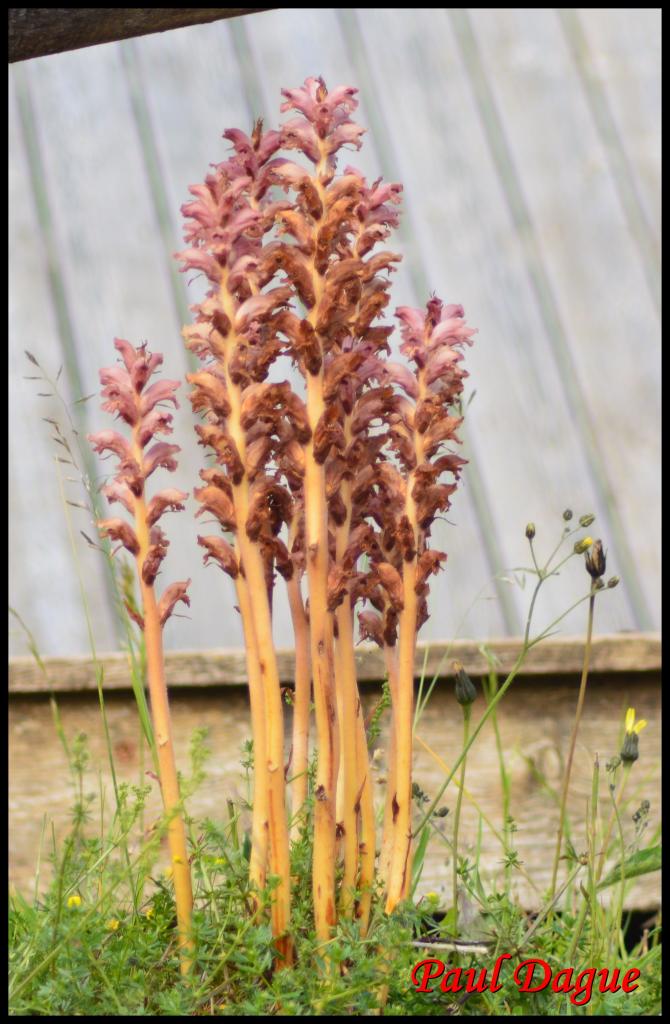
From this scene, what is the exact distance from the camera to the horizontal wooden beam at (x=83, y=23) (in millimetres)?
998

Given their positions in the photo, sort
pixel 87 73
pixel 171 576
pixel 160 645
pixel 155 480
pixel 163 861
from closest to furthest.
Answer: pixel 160 645 < pixel 163 861 < pixel 171 576 < pixel 155 480 < pixel 87 73

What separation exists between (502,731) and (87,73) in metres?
1.89

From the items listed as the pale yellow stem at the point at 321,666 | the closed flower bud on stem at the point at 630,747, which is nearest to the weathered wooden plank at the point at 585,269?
the closed flower bud on stem at the point at 630,747

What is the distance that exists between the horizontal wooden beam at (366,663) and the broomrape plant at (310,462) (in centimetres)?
77

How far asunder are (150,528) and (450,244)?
6.05 feet

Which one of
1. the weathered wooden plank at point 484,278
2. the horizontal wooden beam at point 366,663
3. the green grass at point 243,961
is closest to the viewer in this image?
the green grass at point 243,961

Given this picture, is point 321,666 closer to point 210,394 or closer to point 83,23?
point 210,394

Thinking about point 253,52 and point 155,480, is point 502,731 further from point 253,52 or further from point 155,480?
point 253,52

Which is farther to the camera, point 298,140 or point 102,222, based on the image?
point 102,222

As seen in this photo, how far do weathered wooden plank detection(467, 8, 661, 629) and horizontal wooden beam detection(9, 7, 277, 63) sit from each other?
5.04ft

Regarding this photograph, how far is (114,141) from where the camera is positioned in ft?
8.81

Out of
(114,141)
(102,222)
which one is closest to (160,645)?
(102,222)

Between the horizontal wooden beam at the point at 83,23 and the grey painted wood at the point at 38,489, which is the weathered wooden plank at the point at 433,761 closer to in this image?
the grey painted wood at the point at 38,489

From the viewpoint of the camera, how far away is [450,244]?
8.61 ft
